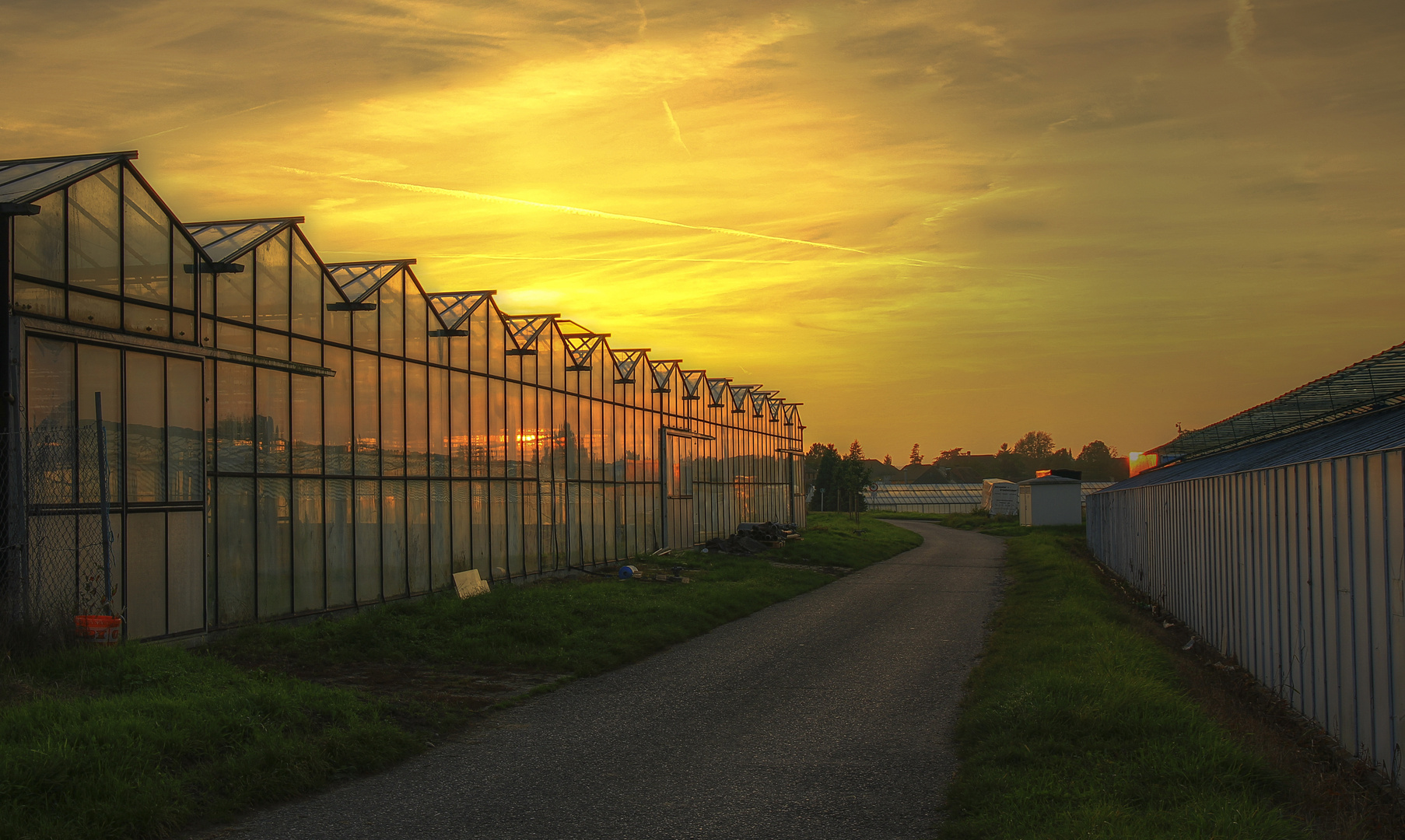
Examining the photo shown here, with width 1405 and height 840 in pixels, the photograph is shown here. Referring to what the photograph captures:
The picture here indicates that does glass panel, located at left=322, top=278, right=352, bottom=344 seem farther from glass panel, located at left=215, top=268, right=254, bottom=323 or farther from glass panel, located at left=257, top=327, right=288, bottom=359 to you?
glass panel, located at left=215, top=268, right=254, bottom=323

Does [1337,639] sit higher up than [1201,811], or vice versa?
[1337,639]

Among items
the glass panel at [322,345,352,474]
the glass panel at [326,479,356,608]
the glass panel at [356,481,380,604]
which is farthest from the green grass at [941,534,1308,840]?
the glass panel at [322,345,352,474]

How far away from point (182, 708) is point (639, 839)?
189 inches

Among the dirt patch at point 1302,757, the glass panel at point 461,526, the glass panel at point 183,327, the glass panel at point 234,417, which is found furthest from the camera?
the glass panel at point 461,526

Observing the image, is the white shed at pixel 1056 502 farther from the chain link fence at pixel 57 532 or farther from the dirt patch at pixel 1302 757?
the chain link fence at pixel 57 532

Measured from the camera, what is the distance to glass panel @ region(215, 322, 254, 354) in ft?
53.5

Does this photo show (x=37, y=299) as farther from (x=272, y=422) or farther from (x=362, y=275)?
(x=362, y=275)

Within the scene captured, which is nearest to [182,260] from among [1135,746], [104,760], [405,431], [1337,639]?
[405,431]

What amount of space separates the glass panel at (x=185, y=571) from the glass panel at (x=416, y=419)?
6145 mm

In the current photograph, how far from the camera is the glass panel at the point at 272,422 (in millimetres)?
17031

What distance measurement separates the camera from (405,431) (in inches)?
838

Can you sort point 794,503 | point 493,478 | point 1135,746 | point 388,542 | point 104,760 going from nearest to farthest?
point 104,760, point 1135,746, point 388,542, point 493,478, point 794,503

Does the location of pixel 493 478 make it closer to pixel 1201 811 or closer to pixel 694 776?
pixel 694 776

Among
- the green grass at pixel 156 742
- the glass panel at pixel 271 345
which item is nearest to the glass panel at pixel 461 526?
the glass panel at pixel 271 345
